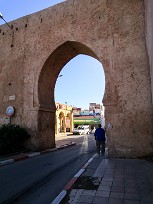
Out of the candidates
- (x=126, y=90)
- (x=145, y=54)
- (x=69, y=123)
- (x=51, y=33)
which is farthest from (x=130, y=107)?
(x=69, y=123)

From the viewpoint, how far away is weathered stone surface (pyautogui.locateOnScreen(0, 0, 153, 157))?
927 cm

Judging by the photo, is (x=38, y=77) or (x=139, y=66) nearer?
(x=139, y=66)

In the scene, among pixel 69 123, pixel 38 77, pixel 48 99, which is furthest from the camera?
pixel 69 123

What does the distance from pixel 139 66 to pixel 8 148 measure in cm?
769

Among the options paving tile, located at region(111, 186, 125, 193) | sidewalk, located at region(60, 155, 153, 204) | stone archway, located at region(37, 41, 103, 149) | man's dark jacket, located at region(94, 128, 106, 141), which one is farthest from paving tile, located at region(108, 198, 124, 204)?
stone archway, located at region(37, 41, 103, 149)

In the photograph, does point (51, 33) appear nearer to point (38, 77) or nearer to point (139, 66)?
point (38, 77)

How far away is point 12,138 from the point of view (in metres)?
10.8

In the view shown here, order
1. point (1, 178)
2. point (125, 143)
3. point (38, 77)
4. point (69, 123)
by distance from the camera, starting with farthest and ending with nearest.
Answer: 1. point (69, 123)
2. point (38, 77)
3. point (125, 143)
4. point (1, 178)

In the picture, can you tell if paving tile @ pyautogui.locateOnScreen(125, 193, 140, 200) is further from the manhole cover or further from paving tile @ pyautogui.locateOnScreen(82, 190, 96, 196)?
the manhole cover

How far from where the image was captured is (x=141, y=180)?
16.6ft

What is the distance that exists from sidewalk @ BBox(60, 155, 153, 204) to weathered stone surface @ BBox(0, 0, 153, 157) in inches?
131

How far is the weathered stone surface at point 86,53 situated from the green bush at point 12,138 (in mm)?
626

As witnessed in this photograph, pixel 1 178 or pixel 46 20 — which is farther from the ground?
pixel 46 20

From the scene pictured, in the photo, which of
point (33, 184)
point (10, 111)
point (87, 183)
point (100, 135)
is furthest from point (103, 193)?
point (10, 111)
